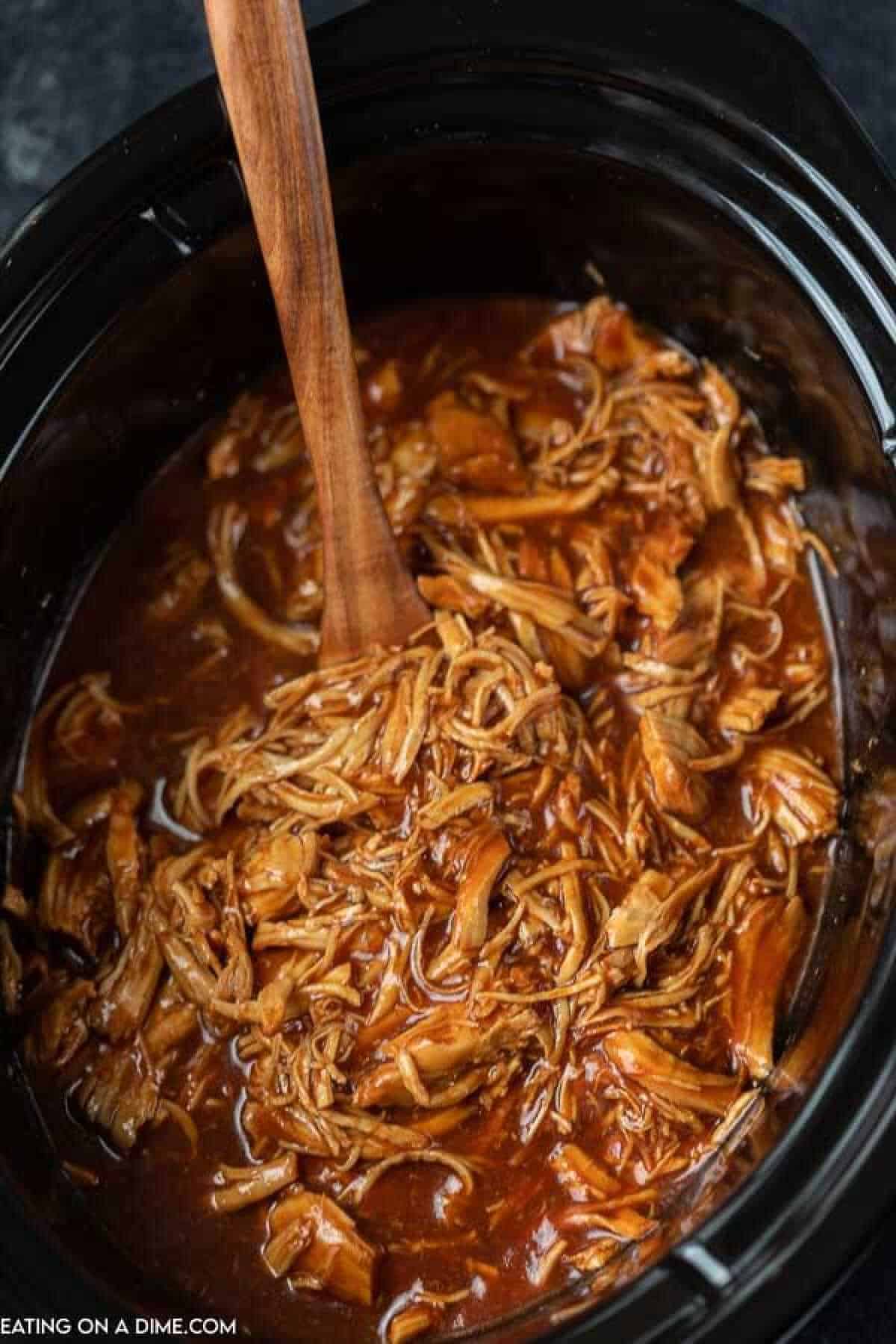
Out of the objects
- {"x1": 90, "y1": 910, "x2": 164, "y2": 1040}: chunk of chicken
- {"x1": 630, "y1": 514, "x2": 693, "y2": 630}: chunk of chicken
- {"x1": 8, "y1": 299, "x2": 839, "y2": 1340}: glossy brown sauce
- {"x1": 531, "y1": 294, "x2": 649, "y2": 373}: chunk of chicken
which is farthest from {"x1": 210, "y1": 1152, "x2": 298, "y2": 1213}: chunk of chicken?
{"x1": 531, "y1": 294, "x2": 649, "y2": 373}: chunk of chicken

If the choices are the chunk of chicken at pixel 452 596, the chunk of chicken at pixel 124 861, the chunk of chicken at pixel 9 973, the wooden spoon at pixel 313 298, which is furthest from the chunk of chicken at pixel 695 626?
the chunk of chicken at pixel 9 973

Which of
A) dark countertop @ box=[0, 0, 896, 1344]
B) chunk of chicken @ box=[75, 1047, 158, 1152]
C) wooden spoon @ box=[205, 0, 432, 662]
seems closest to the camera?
wooden spoon @ box=[205, 0, 432, 662]

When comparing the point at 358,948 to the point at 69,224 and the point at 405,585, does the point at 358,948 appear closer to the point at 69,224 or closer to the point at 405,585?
the point at 405,585

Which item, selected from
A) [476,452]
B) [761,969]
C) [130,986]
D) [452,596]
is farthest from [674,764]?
[130,986]

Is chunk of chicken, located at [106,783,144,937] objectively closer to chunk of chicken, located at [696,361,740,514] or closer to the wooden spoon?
the wooden spoon

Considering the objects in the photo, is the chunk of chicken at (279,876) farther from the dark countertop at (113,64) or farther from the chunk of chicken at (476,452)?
the dark countertop at (113,64)

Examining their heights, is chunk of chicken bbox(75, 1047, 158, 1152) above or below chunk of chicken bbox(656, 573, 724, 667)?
below

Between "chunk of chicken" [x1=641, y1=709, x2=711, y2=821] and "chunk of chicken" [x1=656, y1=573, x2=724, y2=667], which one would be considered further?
"chunk of chicken" [x1=656, y1=573, x2=724, y2=667]
